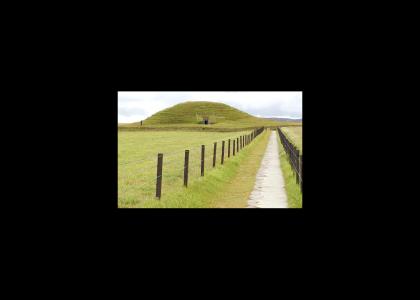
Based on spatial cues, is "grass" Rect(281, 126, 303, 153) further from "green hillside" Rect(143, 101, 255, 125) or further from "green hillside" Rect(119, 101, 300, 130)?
"green hillside" Rect(143, 101, 255, 125)

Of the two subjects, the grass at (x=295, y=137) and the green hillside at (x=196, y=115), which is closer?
the grass at (x=295, y=137)

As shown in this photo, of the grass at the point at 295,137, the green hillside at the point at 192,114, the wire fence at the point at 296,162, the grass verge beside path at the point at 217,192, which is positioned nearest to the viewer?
the grass verge beside path at the point at 217,192

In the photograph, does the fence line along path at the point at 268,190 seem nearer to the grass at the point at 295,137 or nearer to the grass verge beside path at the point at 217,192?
the grass verge beside path at the point at 217,192

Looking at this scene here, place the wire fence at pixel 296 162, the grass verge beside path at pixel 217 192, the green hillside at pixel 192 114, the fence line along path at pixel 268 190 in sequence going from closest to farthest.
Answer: the grass verge beside path at pixel 217 192
the fence line along path at pixel 268 190
the wire fence at pixel 296 162
the green hillside at pixel 192 114

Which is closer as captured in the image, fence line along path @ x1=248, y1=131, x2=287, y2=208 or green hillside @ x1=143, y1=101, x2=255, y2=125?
fence line along path @ x1=248, y1=131, x2=287, y2=208

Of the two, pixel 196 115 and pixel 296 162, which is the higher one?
pixel 196 115

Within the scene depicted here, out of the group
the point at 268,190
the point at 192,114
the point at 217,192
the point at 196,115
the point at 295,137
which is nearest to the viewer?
the point at 217,192

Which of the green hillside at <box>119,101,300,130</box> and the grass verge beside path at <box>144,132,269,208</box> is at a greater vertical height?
the green hillside at <box>119,101,300,130</box>

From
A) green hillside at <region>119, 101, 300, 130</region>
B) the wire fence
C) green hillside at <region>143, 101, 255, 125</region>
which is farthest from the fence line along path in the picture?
green hillside at <region>143, 101, 255, 125</region>

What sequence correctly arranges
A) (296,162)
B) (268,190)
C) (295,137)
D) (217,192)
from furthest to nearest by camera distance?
(295,137) → (296,162) → (268,190) → (217,192)

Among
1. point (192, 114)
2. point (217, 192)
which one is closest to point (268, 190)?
point (217, 192)

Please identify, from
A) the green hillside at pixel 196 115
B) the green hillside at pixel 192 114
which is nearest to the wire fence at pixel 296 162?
the green hillside at pixel 196 115

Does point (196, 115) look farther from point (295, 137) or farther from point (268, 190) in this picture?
point (268, 190)
